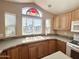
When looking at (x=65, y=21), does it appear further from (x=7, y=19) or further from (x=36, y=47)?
(x=7, y=19)

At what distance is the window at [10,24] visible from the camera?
303cm

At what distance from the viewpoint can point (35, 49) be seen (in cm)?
296

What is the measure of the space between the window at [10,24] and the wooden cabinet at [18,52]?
903mm

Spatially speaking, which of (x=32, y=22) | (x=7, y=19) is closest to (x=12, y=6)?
(x=7, y=19)

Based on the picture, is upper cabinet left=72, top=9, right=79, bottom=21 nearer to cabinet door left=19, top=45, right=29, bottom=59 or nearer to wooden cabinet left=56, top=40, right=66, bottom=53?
wooden cabinet left=56, top=40, right=66, bottom=53

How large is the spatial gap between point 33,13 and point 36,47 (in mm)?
1582

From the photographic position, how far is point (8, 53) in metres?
2.10

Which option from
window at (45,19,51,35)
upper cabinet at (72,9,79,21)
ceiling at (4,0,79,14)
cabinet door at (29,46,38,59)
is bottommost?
cabinet door at (29,46,38,59)

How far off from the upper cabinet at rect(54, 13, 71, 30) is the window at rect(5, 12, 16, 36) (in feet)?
6.19

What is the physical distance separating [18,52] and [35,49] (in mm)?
702

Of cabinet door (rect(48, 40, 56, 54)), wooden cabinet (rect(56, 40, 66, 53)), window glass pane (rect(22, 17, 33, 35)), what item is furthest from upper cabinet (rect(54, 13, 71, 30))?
window glass pane (rect(22, 17, 33, 35))

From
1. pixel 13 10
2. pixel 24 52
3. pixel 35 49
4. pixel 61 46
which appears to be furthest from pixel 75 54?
pixel 13 10

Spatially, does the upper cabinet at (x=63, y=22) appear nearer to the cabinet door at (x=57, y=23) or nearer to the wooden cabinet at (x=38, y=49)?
the cabinet door at (x=57, y=23)

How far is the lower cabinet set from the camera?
2283 millimetres
